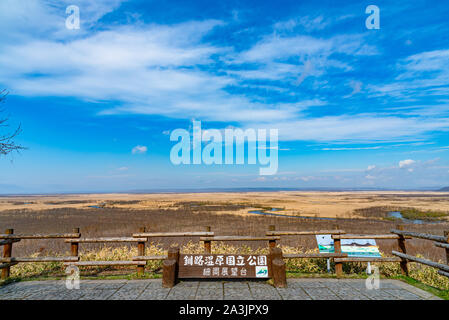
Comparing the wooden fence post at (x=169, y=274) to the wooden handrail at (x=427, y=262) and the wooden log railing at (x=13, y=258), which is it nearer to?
the wooden log railing at (x=13, y=258)

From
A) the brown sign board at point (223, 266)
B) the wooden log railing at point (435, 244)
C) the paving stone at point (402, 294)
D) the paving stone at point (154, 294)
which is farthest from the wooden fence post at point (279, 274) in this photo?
the wooden log railing at point (435, 244)

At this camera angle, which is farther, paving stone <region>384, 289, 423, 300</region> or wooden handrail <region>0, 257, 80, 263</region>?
wooden handrail <region>0, 257, 80, 263</region>

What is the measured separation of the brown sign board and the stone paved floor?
206 mm

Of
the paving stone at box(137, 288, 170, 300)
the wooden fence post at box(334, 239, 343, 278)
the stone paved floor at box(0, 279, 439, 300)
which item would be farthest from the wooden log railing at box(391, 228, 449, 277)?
the paving stone at box(137, 288, 170, 300)

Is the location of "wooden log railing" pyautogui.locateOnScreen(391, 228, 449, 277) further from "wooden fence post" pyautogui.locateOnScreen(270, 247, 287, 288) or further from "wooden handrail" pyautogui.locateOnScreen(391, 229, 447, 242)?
"wooden fence post" pyautogui.locateOnScreen(270, 247, 287, 288)

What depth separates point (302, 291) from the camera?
6.15 metres

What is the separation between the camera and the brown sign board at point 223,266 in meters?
6.70

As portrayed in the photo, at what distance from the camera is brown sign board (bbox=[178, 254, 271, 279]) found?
670 cm

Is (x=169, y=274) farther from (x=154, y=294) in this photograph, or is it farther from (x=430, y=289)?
(x=430, y=289)

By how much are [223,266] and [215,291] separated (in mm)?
779

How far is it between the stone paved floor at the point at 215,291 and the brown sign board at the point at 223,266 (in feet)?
0.67

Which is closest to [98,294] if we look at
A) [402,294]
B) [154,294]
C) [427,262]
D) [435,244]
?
[154,294]
